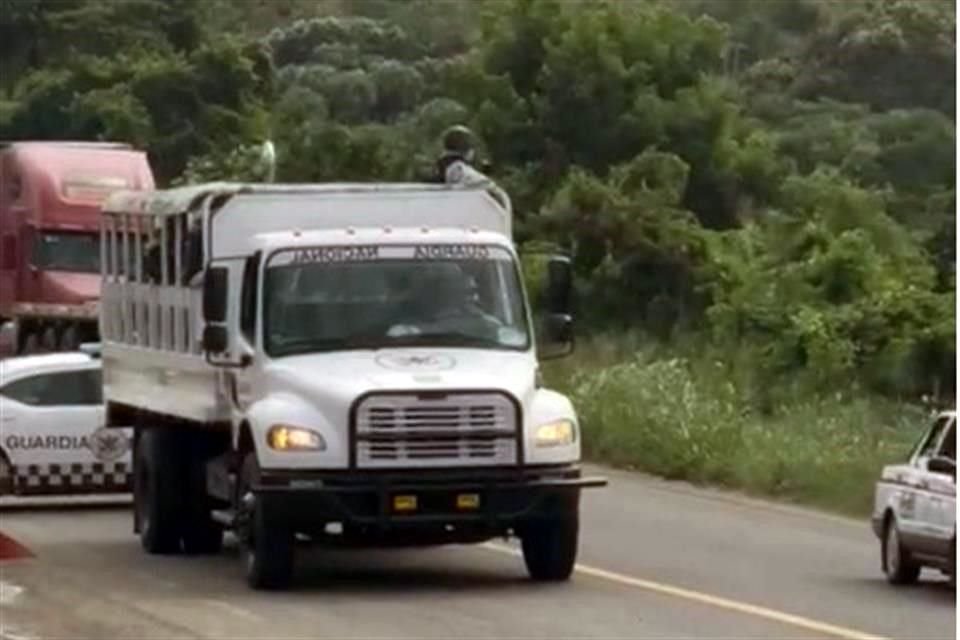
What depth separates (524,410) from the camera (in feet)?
61.0

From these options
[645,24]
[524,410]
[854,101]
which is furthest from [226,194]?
[854,101]

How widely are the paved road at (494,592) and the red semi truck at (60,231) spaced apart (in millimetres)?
17209

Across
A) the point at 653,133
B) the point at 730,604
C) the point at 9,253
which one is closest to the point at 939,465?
the point at 730,604

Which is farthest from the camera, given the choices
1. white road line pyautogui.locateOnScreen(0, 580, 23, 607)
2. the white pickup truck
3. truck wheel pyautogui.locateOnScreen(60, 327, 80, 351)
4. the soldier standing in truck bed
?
truck wheel pyautogui.locateOnScreen(60, 327, 80, 351)

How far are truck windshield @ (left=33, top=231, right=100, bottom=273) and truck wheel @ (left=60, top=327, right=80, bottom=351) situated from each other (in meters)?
0.94

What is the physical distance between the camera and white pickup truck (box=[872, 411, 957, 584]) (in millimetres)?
18109

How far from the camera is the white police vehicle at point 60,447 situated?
83.9 feet

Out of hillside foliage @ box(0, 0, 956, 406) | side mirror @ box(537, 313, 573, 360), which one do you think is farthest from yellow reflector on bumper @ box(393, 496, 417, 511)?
hillside foliage @ box(0, 0, 956, 406)

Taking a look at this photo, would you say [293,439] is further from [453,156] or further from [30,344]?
[30,344]

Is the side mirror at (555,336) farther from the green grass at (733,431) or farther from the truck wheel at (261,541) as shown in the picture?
the green grass at (733,431)

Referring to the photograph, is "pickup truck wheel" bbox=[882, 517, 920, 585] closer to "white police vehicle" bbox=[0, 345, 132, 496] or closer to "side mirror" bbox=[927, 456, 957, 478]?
"side mirror" bbox=[927, 456, 957, 478]

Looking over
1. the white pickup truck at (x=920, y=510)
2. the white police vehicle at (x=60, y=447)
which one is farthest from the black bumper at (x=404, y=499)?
the white police vehicle at (x=60, y=447)

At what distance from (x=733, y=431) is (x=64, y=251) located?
→ 584 inches

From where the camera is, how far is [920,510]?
18.6 meters
